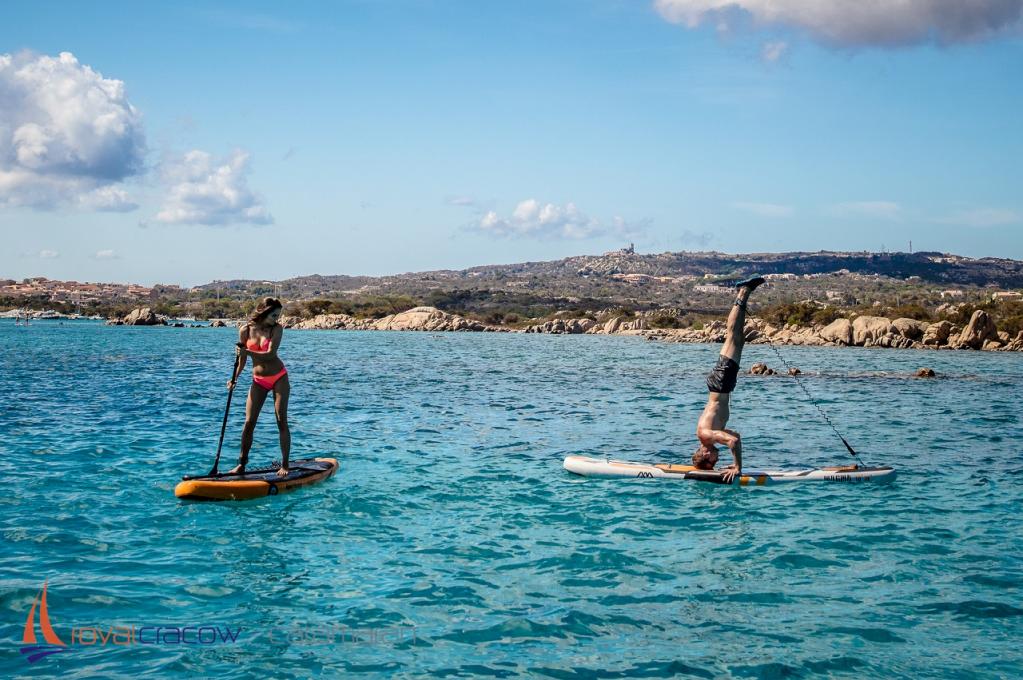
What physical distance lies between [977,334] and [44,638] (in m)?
86.1

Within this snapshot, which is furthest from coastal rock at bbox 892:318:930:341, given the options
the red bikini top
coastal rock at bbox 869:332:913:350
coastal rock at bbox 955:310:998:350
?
the red bikini top

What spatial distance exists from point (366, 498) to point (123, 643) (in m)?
6.18

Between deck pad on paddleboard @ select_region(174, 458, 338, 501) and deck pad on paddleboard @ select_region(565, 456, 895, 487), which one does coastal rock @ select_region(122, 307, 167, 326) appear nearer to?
deck pad on paddleboard @ select_region(174, 458, 338, 501)

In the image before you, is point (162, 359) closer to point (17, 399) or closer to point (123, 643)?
point (17, 399)

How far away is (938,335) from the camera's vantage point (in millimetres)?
83375

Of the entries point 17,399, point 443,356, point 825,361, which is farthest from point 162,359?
point 825,361

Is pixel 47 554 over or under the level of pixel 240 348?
under

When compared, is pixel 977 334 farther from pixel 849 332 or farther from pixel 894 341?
pixel 849 332

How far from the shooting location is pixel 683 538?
38.8 feet

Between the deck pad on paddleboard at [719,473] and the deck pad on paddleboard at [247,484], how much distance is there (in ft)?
16.4

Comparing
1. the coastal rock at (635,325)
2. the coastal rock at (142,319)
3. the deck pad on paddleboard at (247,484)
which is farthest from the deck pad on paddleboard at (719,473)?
the coastal rock at (142,319)

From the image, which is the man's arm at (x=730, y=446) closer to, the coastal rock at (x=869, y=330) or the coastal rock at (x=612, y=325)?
the coastal rock at (x=869, y=330)

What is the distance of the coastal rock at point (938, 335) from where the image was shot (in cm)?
8306

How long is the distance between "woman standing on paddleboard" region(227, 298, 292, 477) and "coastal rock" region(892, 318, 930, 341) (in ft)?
276
